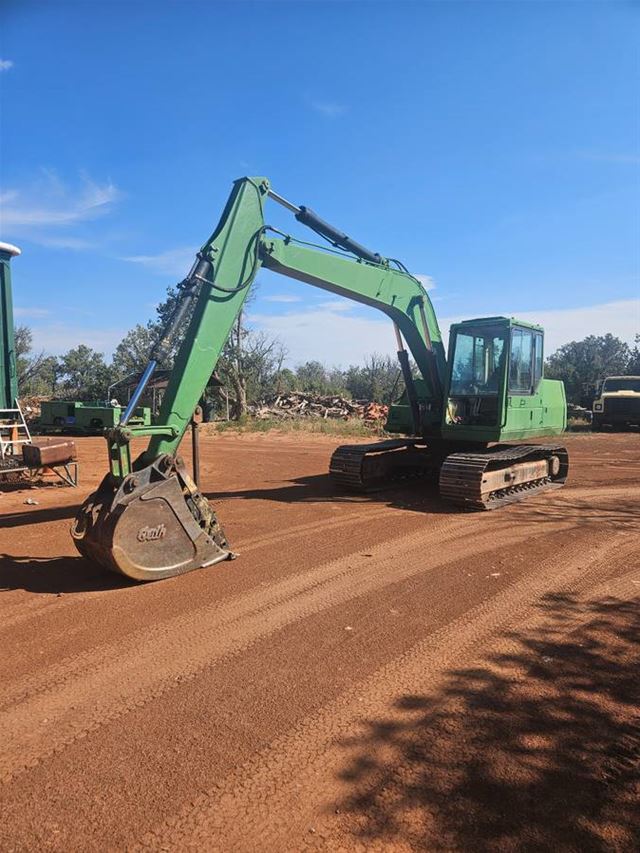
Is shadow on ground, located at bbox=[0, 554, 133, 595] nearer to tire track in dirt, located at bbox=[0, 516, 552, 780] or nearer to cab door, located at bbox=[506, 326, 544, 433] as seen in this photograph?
tire track in dirt, located at bbox=[0, 516, 552, 780]

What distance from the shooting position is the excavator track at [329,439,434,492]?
9.84 metres

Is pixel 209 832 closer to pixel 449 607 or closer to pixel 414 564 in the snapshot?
pixel 449 607

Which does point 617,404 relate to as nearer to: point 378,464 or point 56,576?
point 378,464

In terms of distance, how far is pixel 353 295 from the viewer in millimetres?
8648

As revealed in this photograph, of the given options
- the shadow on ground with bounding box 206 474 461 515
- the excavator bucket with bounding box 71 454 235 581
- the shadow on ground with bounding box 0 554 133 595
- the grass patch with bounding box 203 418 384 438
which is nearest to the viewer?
the excavator bucket with bounding box 71 454 235 581

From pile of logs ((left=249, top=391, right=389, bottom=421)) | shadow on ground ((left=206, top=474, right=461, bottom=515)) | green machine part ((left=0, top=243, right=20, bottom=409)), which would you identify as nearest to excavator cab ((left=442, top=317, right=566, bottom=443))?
shadow on ground ((left=206, top=474, right=461, bottom=515))

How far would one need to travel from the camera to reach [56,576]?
558 cm

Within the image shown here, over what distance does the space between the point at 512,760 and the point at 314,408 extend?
29.6m

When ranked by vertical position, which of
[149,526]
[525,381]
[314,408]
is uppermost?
[525,381]

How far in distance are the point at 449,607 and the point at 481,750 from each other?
1.92 m

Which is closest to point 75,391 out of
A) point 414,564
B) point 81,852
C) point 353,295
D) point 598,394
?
point 598,394

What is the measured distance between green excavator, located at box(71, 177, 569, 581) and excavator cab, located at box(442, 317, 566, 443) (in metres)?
0.02

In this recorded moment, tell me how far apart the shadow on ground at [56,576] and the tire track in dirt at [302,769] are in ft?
9.08

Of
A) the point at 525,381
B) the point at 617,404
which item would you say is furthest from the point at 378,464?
the point at 617,404
